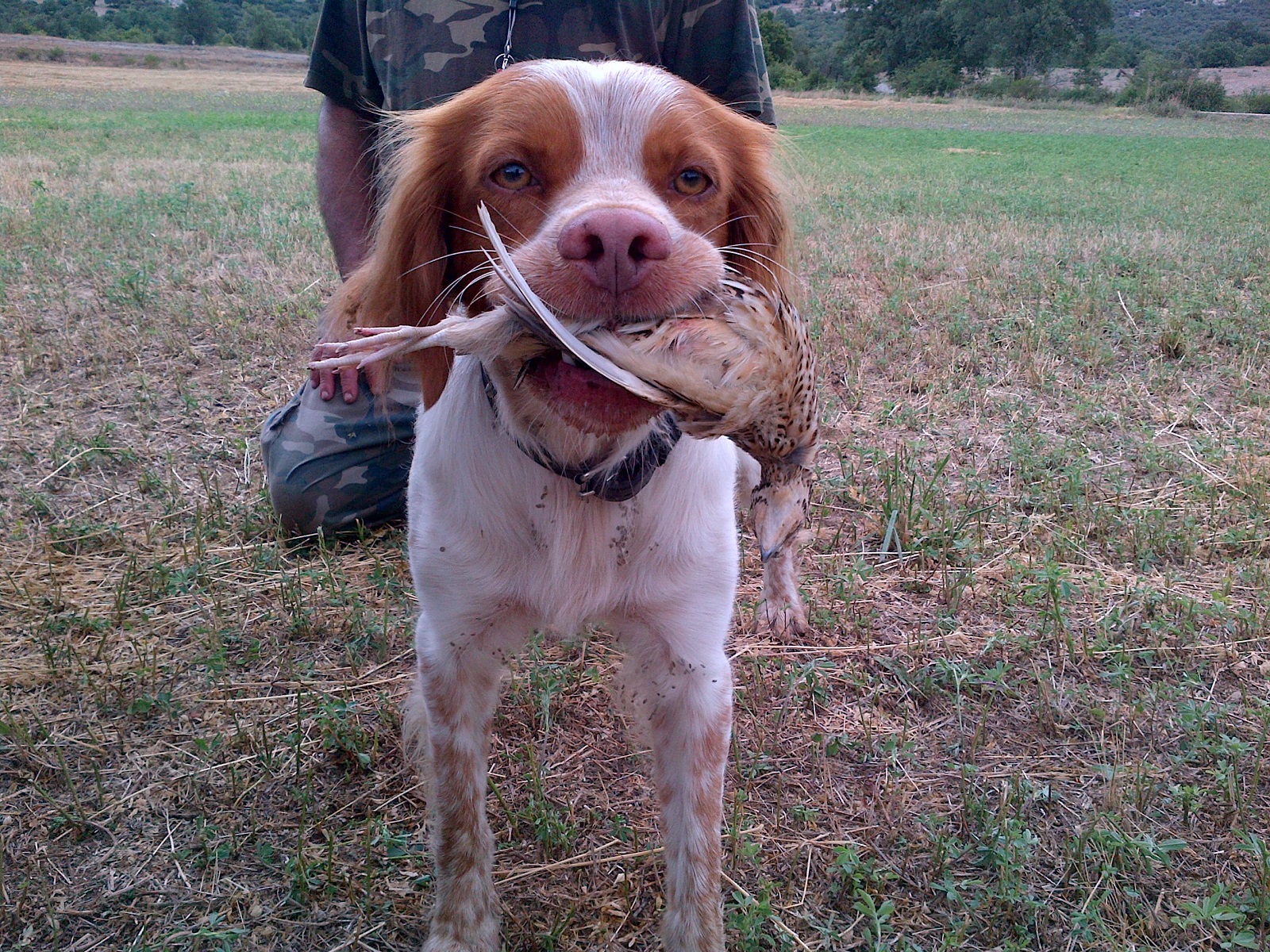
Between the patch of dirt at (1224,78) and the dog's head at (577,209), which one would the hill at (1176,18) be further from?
the dog's head at (577,209)

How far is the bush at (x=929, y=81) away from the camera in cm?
4634

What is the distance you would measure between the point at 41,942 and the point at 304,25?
5191cm

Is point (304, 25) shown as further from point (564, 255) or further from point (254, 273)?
point (564, 255)

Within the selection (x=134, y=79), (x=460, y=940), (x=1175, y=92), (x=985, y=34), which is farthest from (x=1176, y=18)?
(x=460, y=940)

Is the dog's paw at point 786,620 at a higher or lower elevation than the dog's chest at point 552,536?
lower

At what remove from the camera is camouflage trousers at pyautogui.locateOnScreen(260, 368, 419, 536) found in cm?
305

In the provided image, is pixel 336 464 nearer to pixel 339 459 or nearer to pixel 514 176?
pixel 339 459

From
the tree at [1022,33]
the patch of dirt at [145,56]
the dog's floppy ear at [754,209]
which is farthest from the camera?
the tree at [1022,33]

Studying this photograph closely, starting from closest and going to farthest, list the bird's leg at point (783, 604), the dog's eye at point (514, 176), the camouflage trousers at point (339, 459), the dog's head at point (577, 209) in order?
the dog's head at point (577, 209) → the dog's eye at point (514, 176) → the bird's leg at point (783, 604) → the camouflage trousers at point (339, 459)

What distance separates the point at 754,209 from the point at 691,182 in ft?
0.67

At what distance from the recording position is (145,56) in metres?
36.9

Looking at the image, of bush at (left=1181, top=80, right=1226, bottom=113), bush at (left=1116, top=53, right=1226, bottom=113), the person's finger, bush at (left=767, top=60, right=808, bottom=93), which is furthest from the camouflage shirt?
bush at (left=1181, top=80, right=1226, bottom=113)

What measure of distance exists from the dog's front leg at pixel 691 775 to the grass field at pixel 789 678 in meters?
0.10

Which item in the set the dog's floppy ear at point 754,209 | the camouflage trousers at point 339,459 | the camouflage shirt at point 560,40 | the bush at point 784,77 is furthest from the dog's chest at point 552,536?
the bush at point 784,77
